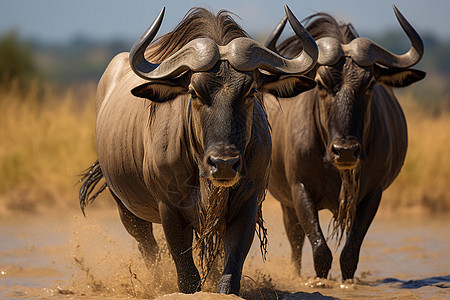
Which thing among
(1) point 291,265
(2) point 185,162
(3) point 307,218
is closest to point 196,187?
(2) point 185,162

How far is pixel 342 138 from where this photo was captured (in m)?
6.25

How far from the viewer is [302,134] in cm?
694

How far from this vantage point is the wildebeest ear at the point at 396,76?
6820 millimetres

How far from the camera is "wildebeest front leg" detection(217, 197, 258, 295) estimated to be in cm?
475

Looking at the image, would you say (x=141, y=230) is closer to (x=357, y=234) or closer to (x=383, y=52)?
(x=357, y=234)

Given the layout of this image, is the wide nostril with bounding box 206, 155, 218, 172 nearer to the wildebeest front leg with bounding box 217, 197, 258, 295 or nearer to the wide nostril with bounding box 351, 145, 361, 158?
the wildebeest front leg with bounding box 217, 197, 258, 295

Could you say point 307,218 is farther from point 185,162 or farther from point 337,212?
point 185,162

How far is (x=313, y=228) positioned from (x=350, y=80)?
1330 millimetres

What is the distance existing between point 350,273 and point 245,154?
86.8 inches

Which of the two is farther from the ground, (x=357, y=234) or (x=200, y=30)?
(x=200, y=30)

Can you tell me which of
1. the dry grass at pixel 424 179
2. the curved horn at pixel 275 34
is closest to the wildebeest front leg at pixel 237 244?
the curved horn at pixel 275 34

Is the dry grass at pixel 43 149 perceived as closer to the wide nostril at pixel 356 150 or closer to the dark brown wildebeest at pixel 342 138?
the dark brown wildebeest at pixel 342 138

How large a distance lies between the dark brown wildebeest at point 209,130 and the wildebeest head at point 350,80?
114cm

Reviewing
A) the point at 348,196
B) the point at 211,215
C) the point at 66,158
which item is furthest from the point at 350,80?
the point at 66,158
